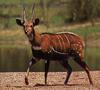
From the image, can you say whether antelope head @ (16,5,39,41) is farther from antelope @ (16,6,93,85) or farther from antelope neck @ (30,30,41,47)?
antelope neck @ (30,30,41,47)

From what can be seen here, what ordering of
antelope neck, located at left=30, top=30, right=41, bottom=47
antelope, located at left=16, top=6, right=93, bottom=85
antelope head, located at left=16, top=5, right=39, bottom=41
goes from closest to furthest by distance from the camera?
1. antelope head, located at left=16, top=5, right=39, bottom=41
2. antelope, located at left=16, top=6, right=93, bottom=85
3. antelope neck, located at left=30, top=30, right=41, bottom=47

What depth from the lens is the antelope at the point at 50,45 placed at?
20.3 m

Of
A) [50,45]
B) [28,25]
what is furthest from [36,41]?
[28,25]

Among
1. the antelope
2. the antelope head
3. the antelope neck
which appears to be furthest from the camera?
the antelope neck

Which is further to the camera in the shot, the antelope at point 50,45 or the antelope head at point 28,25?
the antelope at point 50,45

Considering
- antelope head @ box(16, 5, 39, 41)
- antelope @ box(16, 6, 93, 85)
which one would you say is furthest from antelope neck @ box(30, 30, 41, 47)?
antelope head @ box(16, 5, 39, 41)

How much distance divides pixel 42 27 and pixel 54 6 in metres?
15.9

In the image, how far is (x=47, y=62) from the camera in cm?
2086

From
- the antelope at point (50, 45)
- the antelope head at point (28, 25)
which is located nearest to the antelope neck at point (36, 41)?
the antelope at point (50, 45)

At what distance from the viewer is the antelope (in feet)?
66.5

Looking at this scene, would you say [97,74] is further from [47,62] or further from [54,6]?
[54,6]

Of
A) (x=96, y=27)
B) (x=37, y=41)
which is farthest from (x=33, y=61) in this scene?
(x=96, y=27)

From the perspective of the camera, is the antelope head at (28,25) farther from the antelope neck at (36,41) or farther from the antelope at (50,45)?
the antelope neck at (36,41)

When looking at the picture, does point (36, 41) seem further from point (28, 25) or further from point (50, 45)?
point (28, 25)
